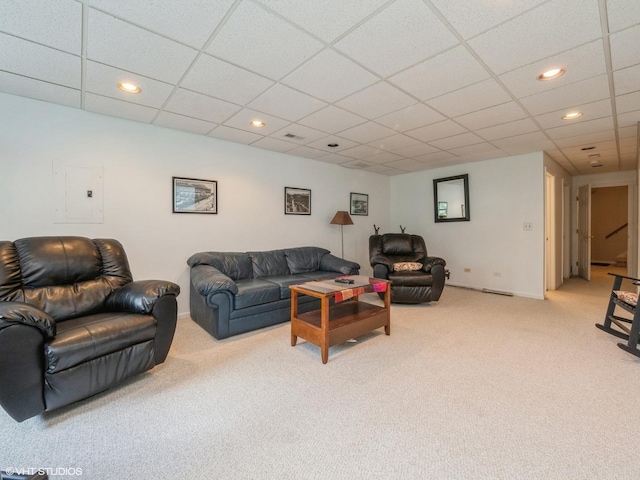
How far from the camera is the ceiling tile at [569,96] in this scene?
2.38 m

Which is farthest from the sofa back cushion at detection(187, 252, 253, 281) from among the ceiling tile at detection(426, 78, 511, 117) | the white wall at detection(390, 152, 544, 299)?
the white wall at detection(390, 152, 544, 299)

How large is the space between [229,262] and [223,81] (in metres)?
2.15

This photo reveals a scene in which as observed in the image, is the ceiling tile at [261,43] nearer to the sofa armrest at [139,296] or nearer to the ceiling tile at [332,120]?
the ceiling tile at [332,120]

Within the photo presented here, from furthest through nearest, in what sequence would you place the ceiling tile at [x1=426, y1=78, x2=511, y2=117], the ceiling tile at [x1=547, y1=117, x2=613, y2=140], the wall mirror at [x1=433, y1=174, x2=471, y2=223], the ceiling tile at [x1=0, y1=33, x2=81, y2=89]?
the wall mirror at [x1=433, y1=174, x2=471, y2=223], the ceiling tile at [x1=547, y1=117, x2=613, y2=140], the ceiling tile at [x1=426, y1=78, x2=511, y2=117], the ceiling tile at [x1=0, y1=33, x2=81, y2=89]

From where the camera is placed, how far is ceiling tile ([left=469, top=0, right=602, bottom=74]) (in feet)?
5.22

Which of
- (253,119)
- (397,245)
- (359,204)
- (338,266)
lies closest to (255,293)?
(338,266)

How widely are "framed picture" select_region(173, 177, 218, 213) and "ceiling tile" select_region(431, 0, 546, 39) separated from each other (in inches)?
125

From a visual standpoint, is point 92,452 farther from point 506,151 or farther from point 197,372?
point 506,151

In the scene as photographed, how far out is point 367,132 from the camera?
3.59 metres

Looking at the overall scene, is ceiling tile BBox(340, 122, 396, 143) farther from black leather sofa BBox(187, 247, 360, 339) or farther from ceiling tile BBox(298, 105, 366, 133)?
black leather sofa BBox(187, 247, 360, 339)

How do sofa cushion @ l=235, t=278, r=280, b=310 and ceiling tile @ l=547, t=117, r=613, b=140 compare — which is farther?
ceiling tile @ l=547, t=117, r=613, b=140

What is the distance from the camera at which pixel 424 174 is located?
5895 mm

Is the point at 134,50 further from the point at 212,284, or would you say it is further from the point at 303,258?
the point at 303,258

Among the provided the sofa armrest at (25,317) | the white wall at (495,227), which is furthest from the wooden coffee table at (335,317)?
Result: the white wall at (495,227)
